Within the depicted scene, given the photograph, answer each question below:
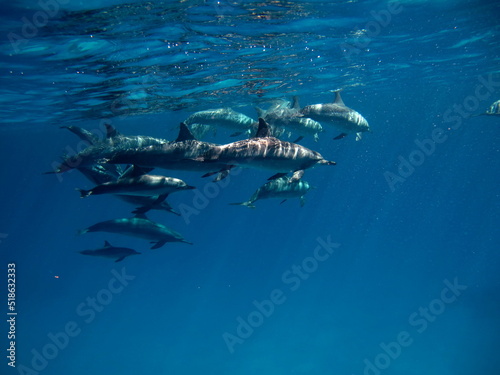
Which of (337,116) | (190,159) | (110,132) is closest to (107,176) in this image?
(110,132)

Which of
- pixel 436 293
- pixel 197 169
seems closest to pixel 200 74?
pixel 197 169

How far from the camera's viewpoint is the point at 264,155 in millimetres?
6230

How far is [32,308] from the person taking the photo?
36156mm

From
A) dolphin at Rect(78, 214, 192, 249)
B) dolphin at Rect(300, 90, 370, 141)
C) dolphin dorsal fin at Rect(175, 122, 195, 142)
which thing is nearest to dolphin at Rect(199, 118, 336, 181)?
dolphin dorsal fin at Rect(175, 122, 195, 142)

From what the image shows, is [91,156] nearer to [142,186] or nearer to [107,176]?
[107,176]

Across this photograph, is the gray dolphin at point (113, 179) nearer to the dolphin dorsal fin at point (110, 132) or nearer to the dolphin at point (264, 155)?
the dolphin dorsal fin at point (110, 132)

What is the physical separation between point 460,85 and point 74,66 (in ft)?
118

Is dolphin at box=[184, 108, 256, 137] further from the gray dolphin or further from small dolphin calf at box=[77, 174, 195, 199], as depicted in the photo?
small dolphin calf at box=[77, 174, 195, 199]

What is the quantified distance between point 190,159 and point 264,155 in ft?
4.24

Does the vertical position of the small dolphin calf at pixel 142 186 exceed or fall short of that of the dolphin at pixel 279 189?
it exceeds it

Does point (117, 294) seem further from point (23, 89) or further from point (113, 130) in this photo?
point (113, 130)

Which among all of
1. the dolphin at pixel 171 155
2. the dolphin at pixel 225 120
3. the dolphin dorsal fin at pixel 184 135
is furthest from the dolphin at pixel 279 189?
the dolphin at pixel 171 155

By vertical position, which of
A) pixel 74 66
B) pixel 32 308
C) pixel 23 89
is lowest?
pixel 32 308

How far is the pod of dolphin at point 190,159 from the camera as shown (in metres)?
6.25
